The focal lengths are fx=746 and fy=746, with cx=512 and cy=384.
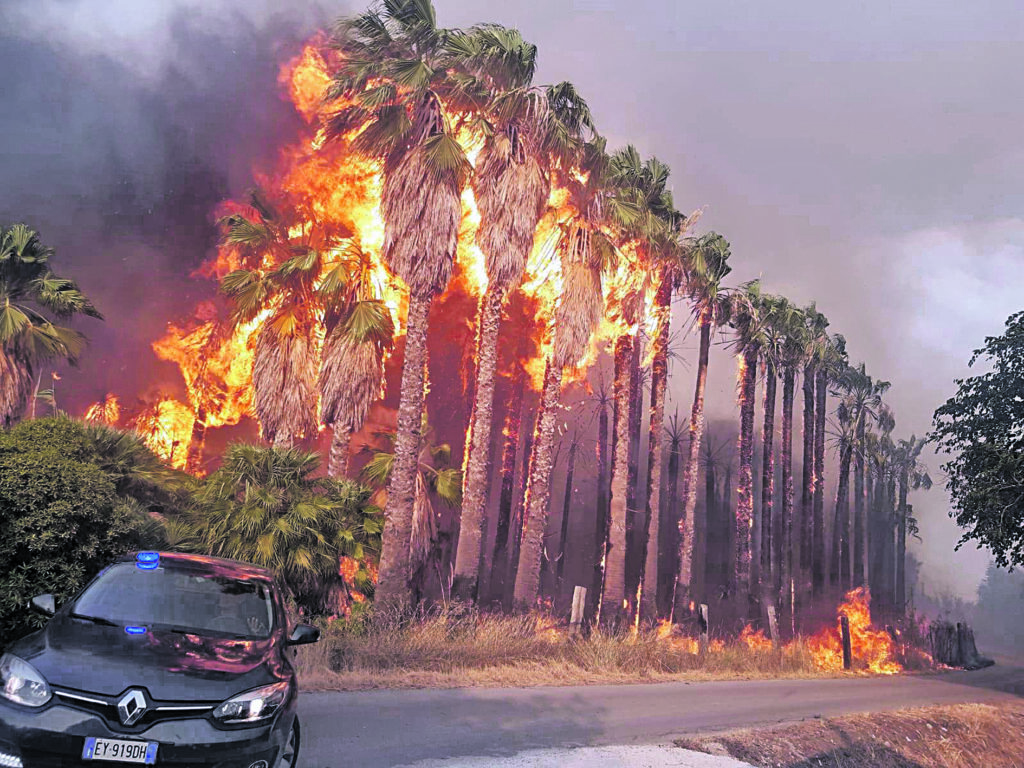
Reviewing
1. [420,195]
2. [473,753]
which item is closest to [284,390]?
[420,195]

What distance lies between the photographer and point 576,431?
52.8 meters

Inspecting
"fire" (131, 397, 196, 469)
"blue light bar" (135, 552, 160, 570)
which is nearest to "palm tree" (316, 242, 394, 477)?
"blue light bar" (135, 552, 160, 570)

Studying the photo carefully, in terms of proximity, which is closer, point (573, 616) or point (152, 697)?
point (152, 697)

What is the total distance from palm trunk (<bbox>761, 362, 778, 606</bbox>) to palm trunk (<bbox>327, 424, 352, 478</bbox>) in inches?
1002

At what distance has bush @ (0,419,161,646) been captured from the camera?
9414 mm

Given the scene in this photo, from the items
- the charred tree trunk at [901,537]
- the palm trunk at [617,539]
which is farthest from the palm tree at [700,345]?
the charred tree trunk at [901,537]

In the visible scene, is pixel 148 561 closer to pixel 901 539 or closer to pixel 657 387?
pixel 657 387

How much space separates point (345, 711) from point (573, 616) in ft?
37.0

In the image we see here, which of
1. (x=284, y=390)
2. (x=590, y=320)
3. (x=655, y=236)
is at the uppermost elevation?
(x=655, y=236)

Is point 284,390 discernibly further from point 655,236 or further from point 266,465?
point 655,236

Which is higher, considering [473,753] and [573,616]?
[573,616]

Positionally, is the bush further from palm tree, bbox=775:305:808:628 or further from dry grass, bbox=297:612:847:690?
palm tree, bbox=775:305:808:628

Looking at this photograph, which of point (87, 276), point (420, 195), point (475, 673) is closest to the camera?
point (475, 673)

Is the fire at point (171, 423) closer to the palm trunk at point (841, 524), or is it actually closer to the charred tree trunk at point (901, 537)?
the palm trunk at point (841, 524)
